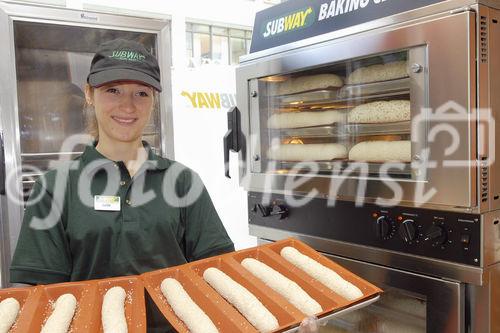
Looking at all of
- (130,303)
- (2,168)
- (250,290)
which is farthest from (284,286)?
(2,168)

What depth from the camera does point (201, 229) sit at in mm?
1582

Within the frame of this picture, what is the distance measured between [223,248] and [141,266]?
0.29 metres

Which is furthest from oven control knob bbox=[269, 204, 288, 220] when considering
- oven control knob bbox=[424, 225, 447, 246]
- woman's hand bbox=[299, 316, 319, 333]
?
woman's hand bbox=[299, 316, 319, 333]

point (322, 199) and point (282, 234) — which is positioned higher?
point (322, 199)

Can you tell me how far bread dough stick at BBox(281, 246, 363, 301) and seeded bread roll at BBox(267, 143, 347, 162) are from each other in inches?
17.8

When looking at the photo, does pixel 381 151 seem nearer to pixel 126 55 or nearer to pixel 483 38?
pixel 483 38

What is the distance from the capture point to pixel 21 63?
9.08 feet

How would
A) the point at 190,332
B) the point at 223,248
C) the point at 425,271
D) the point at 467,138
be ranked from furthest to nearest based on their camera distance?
the point at 223,248
the point at 425,271
the point at 467,138
the point at 190,332

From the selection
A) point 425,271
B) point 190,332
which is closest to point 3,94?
point 190,332

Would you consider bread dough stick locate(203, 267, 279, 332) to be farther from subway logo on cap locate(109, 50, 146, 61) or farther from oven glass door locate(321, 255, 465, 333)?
subway logo on cap locate(109, 50, 146, 61)

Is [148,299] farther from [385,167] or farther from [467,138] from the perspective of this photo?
[467,138]

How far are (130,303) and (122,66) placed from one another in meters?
0.70

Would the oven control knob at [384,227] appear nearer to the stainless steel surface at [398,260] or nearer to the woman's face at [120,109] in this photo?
→ the stainless steel surface at [398,260]

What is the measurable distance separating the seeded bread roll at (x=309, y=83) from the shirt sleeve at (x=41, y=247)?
3.22 feet
